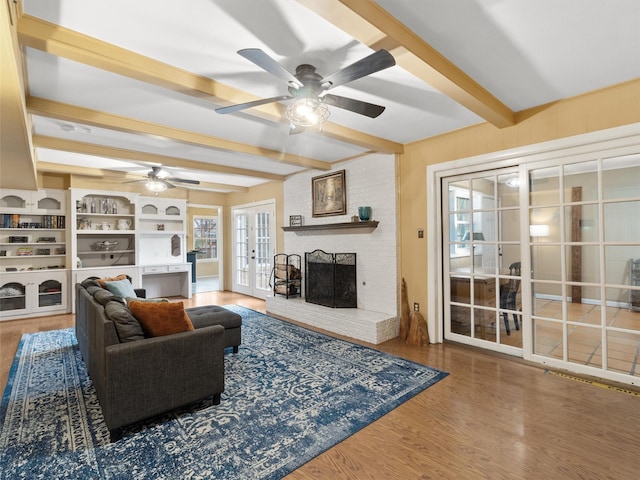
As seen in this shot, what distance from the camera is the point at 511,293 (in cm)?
352

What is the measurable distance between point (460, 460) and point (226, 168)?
488 centimetres

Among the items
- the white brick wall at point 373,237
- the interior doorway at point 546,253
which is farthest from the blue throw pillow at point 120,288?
the interior doorway at point 546,253

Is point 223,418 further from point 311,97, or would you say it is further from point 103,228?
point 103,228

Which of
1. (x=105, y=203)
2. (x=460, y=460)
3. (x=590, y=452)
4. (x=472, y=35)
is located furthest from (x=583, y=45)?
(x=105, y=203)

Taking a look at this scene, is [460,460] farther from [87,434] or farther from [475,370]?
[87,434]

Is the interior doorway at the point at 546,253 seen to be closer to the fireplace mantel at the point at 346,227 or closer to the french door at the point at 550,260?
the french door at the point at 550,260

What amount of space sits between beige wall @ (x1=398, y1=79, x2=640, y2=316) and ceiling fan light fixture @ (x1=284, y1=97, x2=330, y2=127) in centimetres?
206

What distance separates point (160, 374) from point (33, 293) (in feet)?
16.2

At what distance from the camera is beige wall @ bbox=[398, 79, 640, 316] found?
109 inches

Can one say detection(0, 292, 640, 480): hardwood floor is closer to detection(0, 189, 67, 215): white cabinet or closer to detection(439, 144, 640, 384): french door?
detection(439, 144, 640, 384): french door

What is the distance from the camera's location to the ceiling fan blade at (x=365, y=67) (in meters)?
1.75

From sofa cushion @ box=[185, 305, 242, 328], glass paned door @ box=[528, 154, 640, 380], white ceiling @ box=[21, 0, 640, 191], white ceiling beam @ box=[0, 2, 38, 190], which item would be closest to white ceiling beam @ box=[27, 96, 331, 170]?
white ceiling @ box=[21, 0, 640, 191]

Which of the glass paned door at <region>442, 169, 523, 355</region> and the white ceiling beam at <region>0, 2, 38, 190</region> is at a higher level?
the white ceiling beam at <region>0, 2, 38, 190</region>

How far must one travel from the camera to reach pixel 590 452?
201cm
